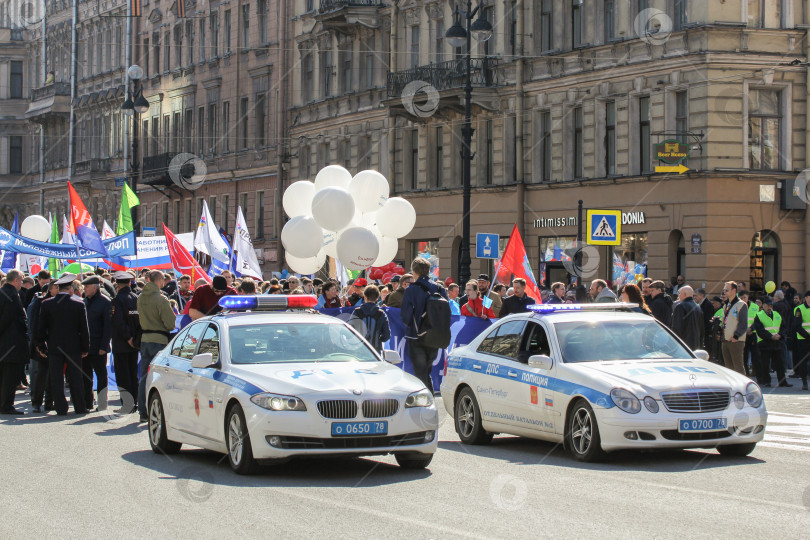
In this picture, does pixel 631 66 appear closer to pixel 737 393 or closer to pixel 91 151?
pixel 737 393

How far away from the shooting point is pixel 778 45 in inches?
1400

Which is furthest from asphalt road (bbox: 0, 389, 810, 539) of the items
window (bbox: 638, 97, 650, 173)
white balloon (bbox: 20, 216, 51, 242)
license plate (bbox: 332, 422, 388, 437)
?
white balloon (bbox: 20, 216, 51, 242)

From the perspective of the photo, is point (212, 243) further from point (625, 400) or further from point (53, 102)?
point (53, 102)

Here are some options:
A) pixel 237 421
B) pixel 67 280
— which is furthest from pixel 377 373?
pixel 67 280

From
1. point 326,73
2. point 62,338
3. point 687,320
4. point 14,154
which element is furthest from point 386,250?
point 14,154

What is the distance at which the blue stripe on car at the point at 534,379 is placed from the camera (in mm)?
12531

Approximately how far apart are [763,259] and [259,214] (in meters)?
28.8

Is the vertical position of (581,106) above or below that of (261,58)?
below

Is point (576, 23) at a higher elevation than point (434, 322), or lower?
higher

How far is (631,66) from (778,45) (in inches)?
159

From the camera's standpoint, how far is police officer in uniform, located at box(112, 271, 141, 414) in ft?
61.2

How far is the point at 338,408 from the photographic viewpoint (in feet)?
37.8

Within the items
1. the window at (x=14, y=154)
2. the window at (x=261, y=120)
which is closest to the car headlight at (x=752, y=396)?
the window at (x=261, y=120)

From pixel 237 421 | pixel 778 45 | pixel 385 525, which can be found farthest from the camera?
pixel 778 45
